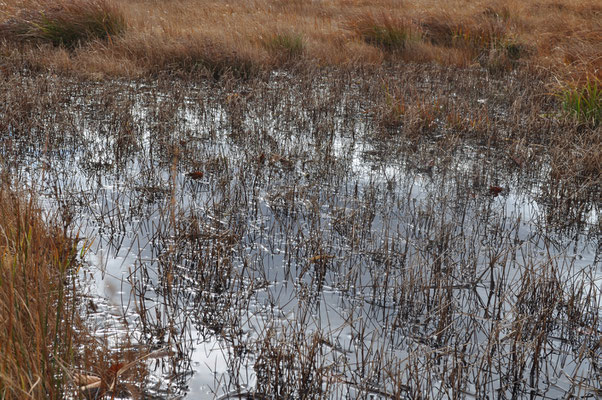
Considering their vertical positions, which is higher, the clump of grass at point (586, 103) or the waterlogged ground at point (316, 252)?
the clump of grass at point (586, 103)

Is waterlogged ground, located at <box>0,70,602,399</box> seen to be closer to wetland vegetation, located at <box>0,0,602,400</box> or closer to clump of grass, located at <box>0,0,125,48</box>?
wetland vegetation, located at <box>0,0,602,400</box>

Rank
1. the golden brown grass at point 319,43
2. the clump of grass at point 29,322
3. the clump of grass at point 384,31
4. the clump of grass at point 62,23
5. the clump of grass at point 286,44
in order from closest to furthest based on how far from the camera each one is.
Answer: the clump of grass at point 29,322, the golden brown grass at point 319,43, the clump of grass at point 62,23, the clump of grass at point 286,44, the clump of grass at point 384,31

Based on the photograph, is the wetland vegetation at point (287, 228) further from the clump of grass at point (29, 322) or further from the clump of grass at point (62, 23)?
the clump of grass at point (62, 23)

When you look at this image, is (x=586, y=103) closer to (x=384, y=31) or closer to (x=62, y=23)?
(x=384, y=31)

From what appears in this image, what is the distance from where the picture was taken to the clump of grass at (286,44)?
8789 millimetres

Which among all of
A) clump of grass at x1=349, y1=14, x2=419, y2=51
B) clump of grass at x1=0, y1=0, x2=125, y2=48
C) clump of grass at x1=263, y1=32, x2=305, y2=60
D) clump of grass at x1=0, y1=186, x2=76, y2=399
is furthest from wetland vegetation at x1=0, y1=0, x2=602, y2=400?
clump of grass at x1=349, y1=14, x2=419, y2=51

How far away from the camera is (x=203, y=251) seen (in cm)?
298

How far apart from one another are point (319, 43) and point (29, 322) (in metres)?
8.78

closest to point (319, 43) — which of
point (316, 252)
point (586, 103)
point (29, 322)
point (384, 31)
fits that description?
point (384, 31)

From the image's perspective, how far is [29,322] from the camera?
1700 mm

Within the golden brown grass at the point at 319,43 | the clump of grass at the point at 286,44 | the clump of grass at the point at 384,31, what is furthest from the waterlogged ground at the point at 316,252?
the clump of grass at the point at 384,31

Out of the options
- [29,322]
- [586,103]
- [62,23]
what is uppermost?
[62,23]

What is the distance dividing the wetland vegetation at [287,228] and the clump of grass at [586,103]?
0.03 m

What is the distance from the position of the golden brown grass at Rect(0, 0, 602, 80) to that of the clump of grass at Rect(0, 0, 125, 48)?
0.07 m
